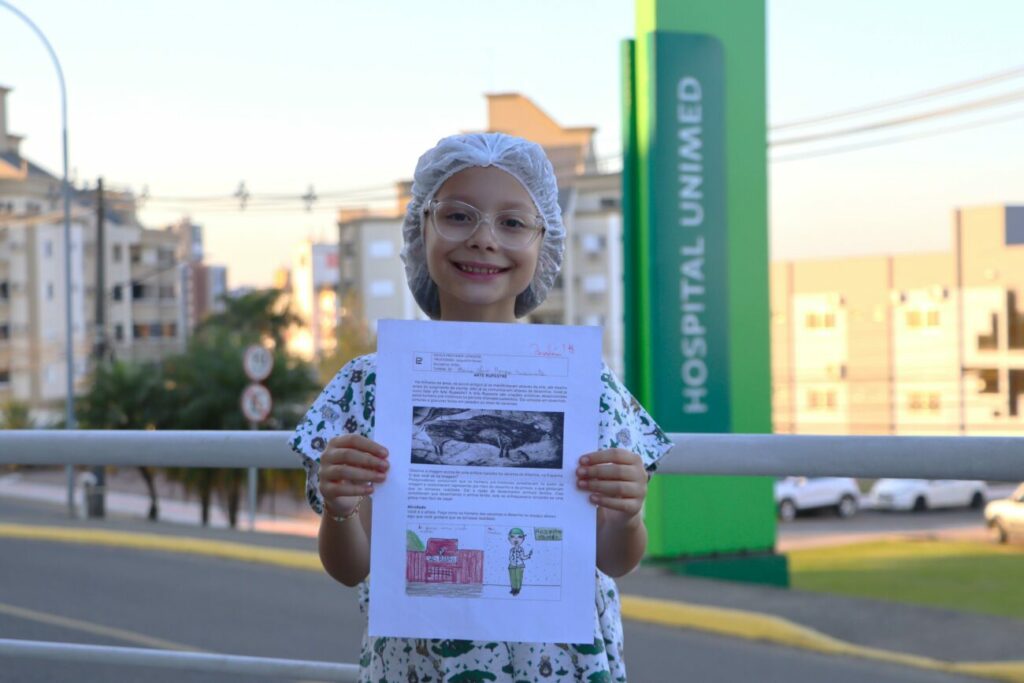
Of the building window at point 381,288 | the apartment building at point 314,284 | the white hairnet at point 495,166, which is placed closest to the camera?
the white hairnet at point 495,166

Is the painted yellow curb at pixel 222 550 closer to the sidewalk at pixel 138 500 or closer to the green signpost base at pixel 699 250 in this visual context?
the green signpost base at pixel 699 250

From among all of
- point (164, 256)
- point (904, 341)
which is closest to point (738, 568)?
point (904, 341)

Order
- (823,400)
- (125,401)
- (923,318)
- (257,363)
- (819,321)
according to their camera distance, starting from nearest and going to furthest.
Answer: (257,363) → (125,401) → (923,318) → (823,400) → (819,321)

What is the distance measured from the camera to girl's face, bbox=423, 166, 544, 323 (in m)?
2.10

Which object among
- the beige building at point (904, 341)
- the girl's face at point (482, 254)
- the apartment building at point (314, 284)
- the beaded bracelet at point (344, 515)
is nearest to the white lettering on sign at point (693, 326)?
the girl's face at point (482, 254)

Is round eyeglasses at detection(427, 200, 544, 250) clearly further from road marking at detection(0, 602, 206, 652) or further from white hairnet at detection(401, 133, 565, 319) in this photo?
road marking at detection(0, 602, 206, 652)

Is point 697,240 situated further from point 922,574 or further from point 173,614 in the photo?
point 173,614

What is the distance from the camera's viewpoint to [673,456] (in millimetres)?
2252

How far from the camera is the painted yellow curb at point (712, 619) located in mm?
6875

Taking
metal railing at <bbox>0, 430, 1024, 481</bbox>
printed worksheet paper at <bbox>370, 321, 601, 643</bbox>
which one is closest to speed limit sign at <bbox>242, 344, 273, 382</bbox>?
metal railing at <bbox>0, 430, 1024, 481</bbox>

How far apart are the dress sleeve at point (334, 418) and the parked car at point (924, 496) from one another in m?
41.4

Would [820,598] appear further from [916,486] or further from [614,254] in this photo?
[614,254]

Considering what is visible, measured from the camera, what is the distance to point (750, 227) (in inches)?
504

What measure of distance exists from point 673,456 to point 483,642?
50 centimetres
